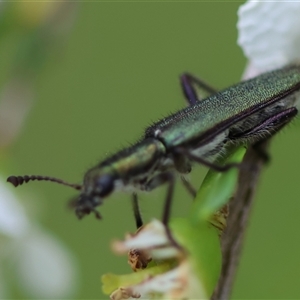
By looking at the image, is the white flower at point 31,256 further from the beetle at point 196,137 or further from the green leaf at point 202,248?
the green leaf at point 202,248

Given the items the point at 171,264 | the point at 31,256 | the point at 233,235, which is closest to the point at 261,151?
the point at 233,235

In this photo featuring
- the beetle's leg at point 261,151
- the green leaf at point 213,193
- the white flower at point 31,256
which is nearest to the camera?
the green leaf at point 213,193

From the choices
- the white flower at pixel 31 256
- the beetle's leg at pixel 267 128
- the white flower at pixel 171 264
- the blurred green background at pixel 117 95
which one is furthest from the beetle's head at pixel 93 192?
the blurred green background at pixel 117 95

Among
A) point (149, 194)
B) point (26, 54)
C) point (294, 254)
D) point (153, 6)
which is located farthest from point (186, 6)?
point (149, 194)

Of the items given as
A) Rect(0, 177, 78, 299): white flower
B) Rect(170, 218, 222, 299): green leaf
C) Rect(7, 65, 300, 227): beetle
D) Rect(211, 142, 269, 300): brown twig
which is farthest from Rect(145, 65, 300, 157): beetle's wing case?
Rect(0, 177, 78, 299): white flower

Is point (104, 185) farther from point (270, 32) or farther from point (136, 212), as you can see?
point (270, 32)

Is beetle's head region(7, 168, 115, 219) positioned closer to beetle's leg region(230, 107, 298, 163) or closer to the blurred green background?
beetle's leg region(230, 107, 298, 163)
